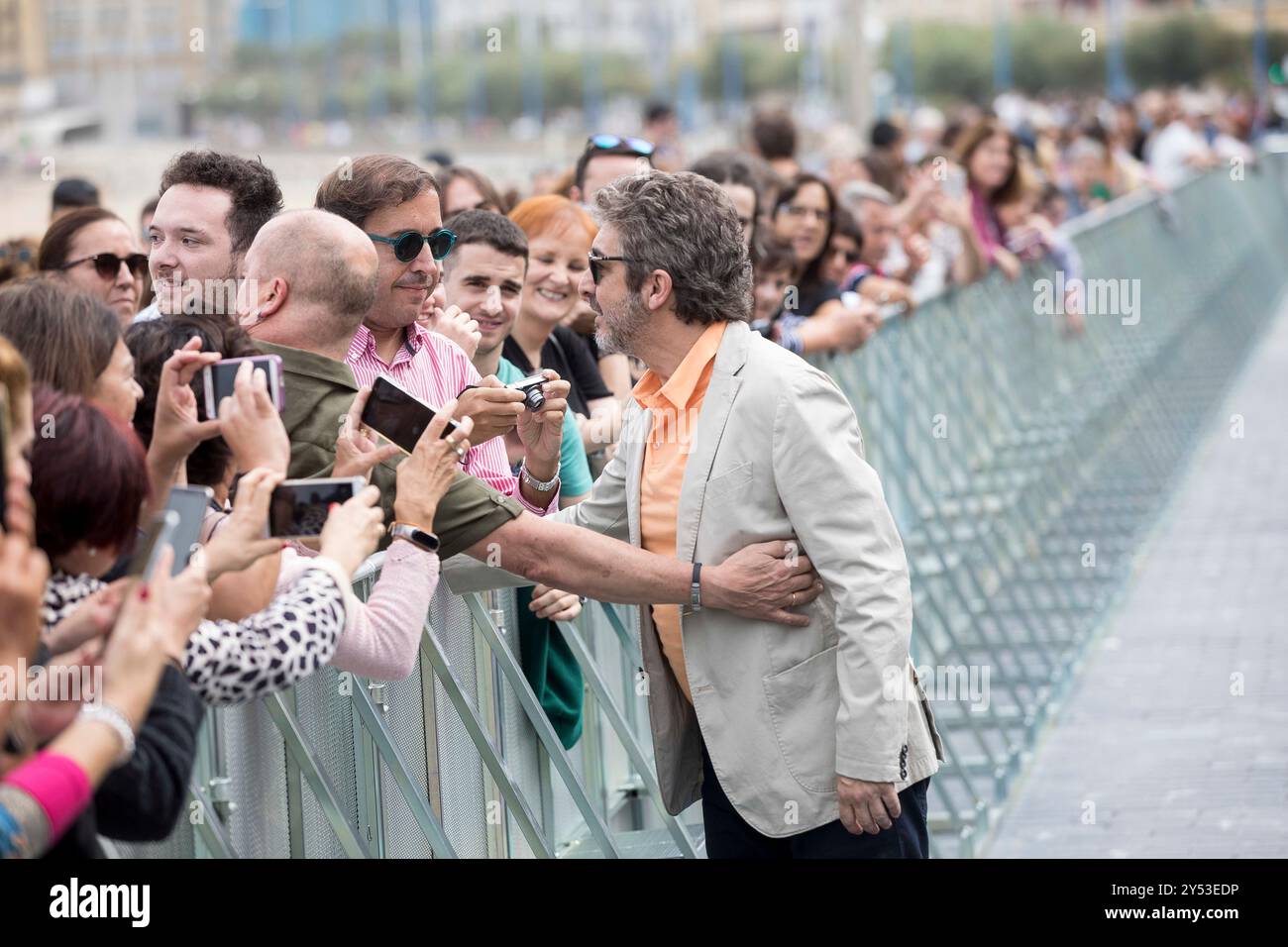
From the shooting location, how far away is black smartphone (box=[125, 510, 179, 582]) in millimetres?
2607

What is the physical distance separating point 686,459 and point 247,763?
1086 mm

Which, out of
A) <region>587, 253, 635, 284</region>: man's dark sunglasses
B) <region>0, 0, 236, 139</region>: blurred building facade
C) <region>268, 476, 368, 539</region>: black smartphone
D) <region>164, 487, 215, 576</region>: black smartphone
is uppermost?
<region>587, 253, 635, 284</region>: man's dark sunglasses

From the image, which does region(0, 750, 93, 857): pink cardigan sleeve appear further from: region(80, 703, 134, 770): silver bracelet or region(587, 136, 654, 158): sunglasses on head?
region(587, 136, 654, 158): sunglasses on head

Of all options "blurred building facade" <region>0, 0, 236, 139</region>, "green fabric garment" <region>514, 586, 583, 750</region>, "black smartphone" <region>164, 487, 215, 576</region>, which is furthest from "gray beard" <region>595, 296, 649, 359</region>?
"blurred building facade" <region>0, 0, 236, 139</region>

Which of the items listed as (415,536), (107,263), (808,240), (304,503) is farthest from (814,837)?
(808,240)

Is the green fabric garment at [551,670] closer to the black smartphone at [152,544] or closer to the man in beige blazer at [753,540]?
the man in beige blazer at [753,540]

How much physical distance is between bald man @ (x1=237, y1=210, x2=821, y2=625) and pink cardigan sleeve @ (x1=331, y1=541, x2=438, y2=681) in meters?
0.22

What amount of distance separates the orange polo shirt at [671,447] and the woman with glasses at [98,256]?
2.07m

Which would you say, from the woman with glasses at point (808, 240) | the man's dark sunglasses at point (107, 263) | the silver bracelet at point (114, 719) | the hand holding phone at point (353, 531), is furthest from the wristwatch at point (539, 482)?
the woman with glasses at point (808, 240)

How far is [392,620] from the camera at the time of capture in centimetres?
334

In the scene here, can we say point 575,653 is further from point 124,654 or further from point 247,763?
point 124,654

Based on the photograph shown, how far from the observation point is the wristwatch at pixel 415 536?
3.48 meters
